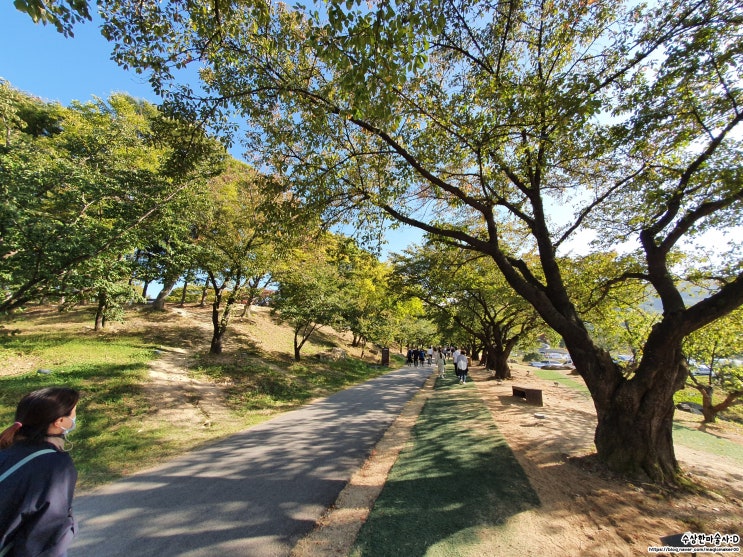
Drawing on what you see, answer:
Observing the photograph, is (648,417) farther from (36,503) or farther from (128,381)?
(128,381)

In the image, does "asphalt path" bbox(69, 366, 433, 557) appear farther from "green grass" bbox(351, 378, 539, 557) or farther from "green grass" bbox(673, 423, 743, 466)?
"green grass" bbox(673, 423, 743, 466)

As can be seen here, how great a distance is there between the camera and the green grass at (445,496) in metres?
3.16

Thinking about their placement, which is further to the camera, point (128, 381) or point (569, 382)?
point (569, 382)

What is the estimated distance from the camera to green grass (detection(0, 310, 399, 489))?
6074 millimetres

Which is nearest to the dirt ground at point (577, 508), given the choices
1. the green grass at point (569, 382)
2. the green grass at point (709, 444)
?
the green grass at point (709, 444)

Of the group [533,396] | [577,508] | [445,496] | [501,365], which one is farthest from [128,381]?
[501,365]

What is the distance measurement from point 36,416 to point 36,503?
507mm

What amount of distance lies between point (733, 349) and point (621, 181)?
1193 cm

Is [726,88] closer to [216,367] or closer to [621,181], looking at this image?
[621,181]

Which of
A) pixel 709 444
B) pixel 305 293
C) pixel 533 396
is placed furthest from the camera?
pixel 305 293

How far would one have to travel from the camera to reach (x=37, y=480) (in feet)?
5.97

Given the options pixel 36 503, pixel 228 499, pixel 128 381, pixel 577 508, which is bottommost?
pixel 128 381

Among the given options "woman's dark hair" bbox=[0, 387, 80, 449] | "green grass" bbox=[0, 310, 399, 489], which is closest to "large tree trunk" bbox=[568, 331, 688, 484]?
"woman's dark hair" bbox=[0, 387, 80, 449]

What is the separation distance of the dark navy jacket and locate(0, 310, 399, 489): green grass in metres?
3.69
